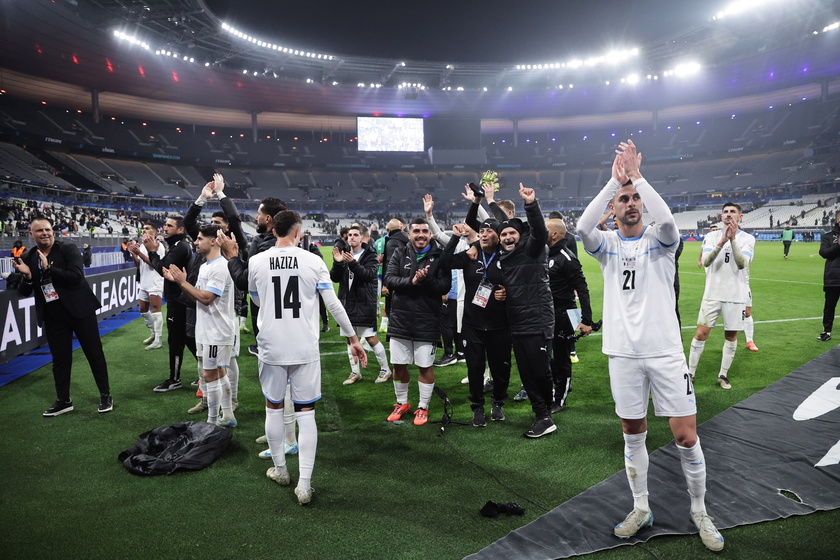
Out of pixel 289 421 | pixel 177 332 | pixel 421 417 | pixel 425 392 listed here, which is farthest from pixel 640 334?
pixel 177 332

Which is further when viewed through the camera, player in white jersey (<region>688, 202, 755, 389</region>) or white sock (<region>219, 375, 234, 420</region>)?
player in white jersey (<region>688, 202, 755, 389</region>)

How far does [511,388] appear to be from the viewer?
7195 mm

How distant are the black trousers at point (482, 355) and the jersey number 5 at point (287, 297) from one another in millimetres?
2314

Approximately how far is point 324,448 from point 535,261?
2966 mm

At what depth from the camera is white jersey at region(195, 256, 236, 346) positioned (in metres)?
5.50

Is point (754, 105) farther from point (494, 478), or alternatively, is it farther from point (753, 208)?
point (494, 478)

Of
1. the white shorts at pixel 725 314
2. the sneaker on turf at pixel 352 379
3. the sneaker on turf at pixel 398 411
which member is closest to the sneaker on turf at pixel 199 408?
the sneaker on turf at pixel 352 379

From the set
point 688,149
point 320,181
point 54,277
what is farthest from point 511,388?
point 688,149

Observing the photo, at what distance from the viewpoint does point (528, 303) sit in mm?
5289

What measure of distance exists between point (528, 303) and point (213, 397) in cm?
Result: 366

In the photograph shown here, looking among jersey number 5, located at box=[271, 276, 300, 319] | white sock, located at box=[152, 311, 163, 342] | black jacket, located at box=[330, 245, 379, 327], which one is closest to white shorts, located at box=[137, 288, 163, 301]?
white sock, located at box=[152, 311, 163, 342]

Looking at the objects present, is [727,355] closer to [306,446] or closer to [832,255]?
[832,255]

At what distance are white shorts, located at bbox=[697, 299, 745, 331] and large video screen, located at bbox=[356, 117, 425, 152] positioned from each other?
58.7 m

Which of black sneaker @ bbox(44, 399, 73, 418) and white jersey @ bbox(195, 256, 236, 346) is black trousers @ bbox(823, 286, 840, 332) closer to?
white jersey @ bbox(195, 256, 236, 346)
